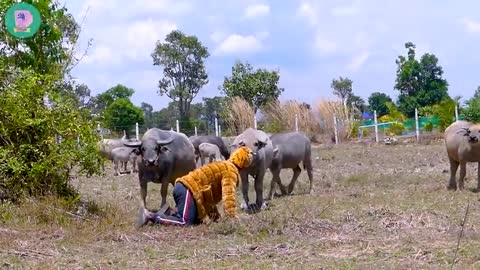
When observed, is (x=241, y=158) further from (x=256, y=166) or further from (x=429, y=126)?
(x=429, y=126)

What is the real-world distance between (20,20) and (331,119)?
23.4m

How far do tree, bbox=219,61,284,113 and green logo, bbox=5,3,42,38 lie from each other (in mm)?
29765

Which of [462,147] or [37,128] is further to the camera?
[462,147]

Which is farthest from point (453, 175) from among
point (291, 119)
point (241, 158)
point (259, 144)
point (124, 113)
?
point (124, 113)

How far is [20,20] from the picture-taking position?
420 inches

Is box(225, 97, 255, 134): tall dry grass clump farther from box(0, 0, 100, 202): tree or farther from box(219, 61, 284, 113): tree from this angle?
box(0, 0, 100, 202): tree

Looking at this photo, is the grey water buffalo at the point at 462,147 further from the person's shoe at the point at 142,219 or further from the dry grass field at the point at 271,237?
the person's shoe at the point at 142,219

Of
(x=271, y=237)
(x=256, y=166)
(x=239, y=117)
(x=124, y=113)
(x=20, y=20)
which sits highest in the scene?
(x=20, y=20)

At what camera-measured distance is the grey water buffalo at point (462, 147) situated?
1305cm

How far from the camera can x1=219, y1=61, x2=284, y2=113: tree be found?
4066 cm

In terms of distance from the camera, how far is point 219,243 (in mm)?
7930

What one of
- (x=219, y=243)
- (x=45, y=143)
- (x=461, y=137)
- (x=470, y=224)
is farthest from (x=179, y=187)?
(x=461, y=137)

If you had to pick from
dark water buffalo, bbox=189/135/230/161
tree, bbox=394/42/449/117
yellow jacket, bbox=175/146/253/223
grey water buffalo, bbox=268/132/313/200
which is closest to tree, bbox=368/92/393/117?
tree, bbox=394/42/449/117

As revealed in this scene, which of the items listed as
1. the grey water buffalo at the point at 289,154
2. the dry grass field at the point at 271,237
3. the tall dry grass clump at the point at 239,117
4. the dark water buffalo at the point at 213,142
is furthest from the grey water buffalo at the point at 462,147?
the tall dry grass clump at the point at 239,117
